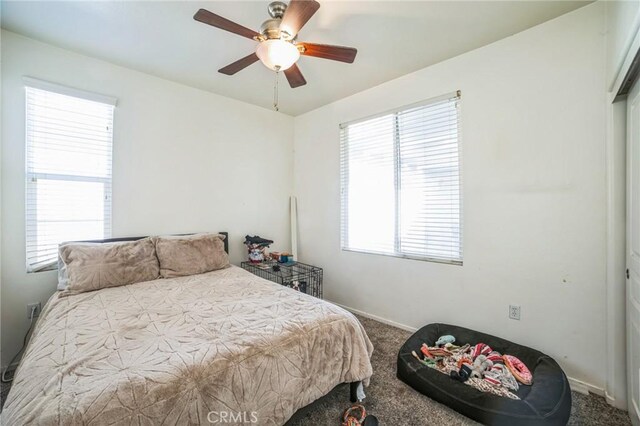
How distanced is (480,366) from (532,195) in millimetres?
1345

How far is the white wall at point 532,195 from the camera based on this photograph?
1.85 metres

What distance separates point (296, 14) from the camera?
56.8 inches

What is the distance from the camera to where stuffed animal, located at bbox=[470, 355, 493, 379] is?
184cm

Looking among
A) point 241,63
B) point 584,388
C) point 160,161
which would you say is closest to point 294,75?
point 241,63

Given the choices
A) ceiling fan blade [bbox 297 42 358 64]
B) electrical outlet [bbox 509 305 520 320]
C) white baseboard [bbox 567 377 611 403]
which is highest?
ceiling fan blade [bbox 297 42 358 64]

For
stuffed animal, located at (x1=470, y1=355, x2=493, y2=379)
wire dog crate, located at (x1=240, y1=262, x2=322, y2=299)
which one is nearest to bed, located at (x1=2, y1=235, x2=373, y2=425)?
stuffed animal, located at (x1=470, y1=355, x2=493, y2=379)

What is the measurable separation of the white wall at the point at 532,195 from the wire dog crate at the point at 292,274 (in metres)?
1.10

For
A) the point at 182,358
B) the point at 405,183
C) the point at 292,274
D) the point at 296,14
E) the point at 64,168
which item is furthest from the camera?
the point at 292,274

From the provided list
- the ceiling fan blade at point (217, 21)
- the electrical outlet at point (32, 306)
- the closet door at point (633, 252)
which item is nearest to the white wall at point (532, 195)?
the closet door at point (633, 252)

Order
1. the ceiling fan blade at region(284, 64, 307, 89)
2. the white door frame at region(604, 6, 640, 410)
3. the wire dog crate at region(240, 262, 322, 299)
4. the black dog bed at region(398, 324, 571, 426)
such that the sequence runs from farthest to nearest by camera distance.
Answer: the wire dog crate at region(240, 262, 322, 299) → the ceiling fan blade at region(284, 64, 307, 89) → the white door frame at region(604, 6, 640, 410) → the black dog bed at region(398, 324, 571, 426)

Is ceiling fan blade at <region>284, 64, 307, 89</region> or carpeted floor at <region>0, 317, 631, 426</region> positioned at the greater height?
ceiling fan blade at <region>284, 64, 307, 89</region>

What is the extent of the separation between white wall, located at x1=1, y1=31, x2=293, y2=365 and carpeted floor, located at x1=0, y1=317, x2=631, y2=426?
4.13 ft

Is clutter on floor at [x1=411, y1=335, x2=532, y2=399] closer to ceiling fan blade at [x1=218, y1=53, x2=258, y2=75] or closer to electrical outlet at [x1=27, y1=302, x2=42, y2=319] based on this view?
ceiling fan blade at [x1=218, y1=53, x2=258, y2=75]

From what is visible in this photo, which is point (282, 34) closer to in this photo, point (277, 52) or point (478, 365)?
point (277, 52)
